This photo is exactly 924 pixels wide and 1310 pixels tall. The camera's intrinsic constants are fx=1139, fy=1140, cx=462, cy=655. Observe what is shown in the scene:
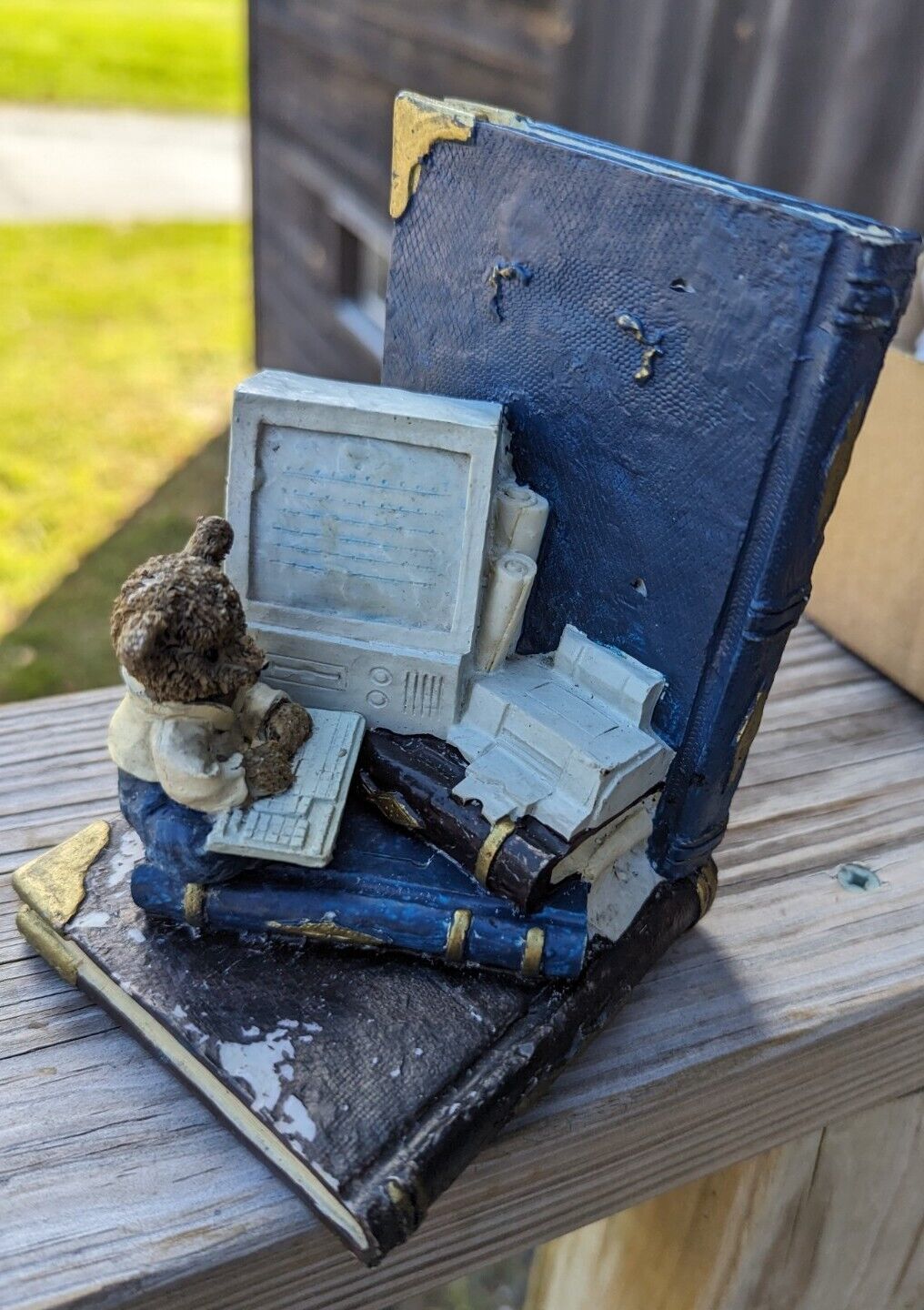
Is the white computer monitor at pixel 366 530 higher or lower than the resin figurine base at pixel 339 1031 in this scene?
higher

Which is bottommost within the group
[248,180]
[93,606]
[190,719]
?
[93,606]

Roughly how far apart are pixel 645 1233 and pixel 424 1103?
660 millimetres

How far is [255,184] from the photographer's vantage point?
431 cm

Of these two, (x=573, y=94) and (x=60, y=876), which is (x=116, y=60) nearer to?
(x=573, y=94)

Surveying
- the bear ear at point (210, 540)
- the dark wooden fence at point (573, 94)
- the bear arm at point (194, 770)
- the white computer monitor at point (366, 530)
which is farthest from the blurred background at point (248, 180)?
the bear arm at point (194, 770)

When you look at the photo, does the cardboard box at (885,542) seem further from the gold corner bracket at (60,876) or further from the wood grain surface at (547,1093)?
the gold corner bracket at (60,876)

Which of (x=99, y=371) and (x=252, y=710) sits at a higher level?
(x=252, y=710)

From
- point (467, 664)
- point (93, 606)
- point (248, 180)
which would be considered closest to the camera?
point (467, 664)

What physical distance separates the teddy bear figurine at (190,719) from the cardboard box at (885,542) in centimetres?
111

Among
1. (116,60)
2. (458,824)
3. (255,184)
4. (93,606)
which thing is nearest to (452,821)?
(458,824)

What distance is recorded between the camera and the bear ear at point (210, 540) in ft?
3.79

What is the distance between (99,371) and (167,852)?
14.1ft

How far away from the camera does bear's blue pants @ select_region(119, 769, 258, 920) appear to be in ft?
3.80

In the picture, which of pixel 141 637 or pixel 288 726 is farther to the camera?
pixel 288 726
